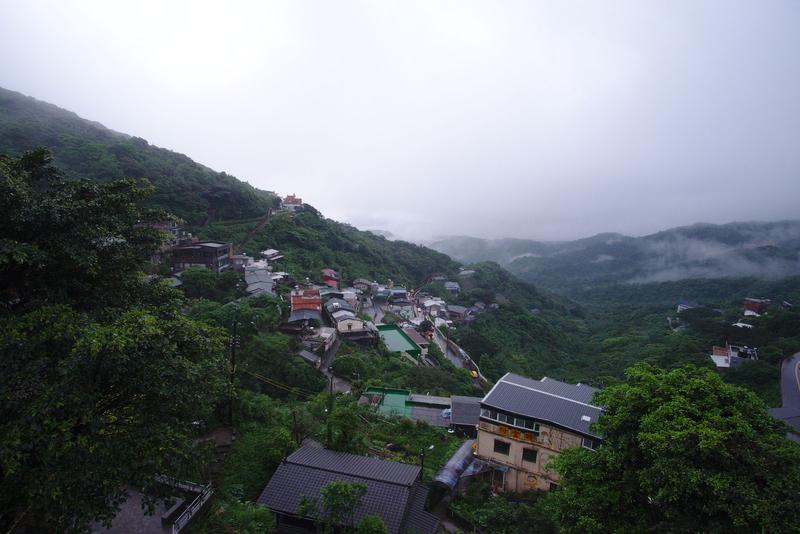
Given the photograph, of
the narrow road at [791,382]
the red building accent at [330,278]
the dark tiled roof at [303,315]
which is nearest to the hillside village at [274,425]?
the dark tiled roof at [303,315]

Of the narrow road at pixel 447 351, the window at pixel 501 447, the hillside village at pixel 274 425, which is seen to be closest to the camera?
the hillside village at pixel 274 425

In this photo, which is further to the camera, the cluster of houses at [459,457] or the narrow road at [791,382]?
the narrow road at [791,382]

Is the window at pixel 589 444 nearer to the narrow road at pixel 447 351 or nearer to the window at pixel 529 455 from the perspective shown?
the window at pixel 529 455

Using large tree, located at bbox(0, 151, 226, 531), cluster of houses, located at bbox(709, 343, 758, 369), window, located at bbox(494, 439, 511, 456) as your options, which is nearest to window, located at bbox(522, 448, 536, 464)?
window, located at bbox(494, 439, 511, 456)

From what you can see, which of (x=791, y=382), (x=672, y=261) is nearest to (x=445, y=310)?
(x=791, y=382)

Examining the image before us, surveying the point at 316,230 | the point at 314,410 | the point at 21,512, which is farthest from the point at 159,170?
the point at 21,512
